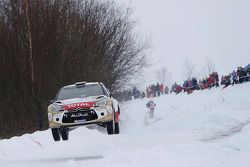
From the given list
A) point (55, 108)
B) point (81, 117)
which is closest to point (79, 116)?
A: point (81, 117)

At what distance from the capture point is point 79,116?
13.0 metres

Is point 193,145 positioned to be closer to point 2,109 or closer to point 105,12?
point 2,109

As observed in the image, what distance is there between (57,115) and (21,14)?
12.8 metres

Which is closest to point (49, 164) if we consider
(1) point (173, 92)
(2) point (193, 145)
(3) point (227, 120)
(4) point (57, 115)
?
(4) point (57, 115)

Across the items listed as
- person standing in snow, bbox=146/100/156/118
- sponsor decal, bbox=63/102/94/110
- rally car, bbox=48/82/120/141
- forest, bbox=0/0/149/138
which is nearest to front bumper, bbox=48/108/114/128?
rally car, bbox=48/82/120/141

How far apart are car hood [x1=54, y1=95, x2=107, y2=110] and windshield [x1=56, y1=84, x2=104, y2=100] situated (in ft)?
1.57

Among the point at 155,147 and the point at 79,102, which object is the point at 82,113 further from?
the point at 155,147

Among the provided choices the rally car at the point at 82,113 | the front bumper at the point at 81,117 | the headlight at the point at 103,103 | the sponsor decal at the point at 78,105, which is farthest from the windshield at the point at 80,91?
the front bumper at the point at 81,117

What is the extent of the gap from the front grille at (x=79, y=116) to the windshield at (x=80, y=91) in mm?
1038

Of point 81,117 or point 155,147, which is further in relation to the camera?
point 81,117

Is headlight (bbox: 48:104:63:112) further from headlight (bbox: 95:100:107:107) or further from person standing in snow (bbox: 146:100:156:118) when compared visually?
person standing in snow (bbox: 146:100:156:118)

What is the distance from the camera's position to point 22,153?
583 inches

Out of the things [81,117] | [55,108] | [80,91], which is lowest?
[81,117]

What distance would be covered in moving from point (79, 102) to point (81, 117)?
0.50m
